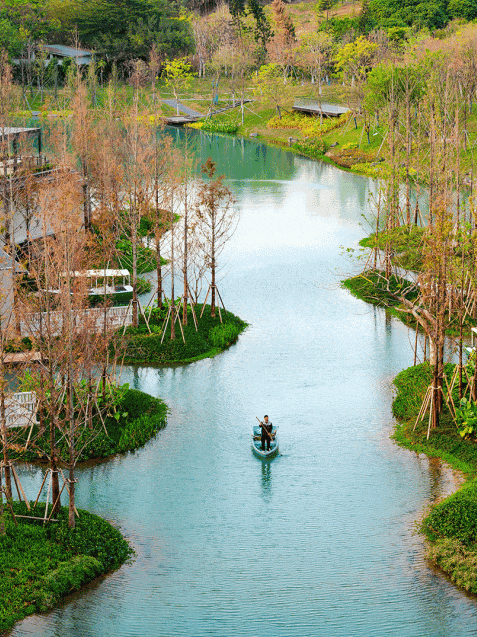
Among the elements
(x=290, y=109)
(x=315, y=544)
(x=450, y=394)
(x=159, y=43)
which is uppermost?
(x=159, y=43)

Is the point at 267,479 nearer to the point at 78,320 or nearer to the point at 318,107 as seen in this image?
the point at 78,320

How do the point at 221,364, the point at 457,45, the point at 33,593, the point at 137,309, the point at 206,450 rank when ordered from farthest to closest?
the point at 457,45 < the point at 137,309 < the point at 221,364 < the point at 206,450 < the point at 33,593

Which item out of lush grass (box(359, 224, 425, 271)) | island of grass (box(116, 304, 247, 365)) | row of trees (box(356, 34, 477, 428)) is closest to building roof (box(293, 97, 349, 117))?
row of trees (box(356, 34, 477, 428))

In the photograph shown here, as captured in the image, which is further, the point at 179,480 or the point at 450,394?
the point at 450,394

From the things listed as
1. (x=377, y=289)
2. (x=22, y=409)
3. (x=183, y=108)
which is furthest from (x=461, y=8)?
(x=22, y=409)

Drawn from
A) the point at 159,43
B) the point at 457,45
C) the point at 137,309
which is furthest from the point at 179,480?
the point at 159,43

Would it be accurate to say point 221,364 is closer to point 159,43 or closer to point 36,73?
point 36,73
